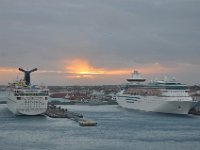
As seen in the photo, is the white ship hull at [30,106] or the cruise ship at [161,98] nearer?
the white ship hull at [30,106]

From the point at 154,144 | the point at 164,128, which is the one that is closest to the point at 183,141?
the point at 154,144

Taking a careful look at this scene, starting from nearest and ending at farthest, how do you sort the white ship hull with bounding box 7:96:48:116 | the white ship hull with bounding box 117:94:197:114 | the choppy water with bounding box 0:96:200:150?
1. the choppy water with bounding box 0:96:200:150
2. the white ship hull with bounding box 7:96:48:116
3. the white ship hull with bounding box 117:94:197:114

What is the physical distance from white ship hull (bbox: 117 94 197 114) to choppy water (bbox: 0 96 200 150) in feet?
27.3

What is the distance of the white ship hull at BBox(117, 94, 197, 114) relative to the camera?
199 feet

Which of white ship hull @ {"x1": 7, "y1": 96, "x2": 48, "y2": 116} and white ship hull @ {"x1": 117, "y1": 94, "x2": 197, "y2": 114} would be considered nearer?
white ship hull @ {"x1": 7, "y1": 96, "x2": 48, "y2": 116}

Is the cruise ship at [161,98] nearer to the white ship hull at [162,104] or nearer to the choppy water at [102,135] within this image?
the white ship hull at [162,104]

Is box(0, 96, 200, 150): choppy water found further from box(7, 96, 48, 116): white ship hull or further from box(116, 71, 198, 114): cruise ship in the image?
box(116, 71, 198, 114): cruise ship

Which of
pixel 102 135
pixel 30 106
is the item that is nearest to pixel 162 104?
pixel 30 106

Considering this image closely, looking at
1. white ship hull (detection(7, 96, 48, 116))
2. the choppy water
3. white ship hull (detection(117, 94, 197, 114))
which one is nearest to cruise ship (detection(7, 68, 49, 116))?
white ship hull (detection(7, 96, 48, 116))

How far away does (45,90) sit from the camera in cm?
5975

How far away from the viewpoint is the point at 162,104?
208 ft

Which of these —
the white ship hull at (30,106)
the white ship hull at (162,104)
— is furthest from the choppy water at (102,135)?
the white ship hull at (162,104)

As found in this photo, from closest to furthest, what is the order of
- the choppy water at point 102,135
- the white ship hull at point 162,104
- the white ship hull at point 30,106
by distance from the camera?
the choppy water at point 102,135, the white ship hull at point 30,106, the white ship hull at point 162,104

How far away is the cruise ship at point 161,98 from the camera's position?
61281 millimetres
